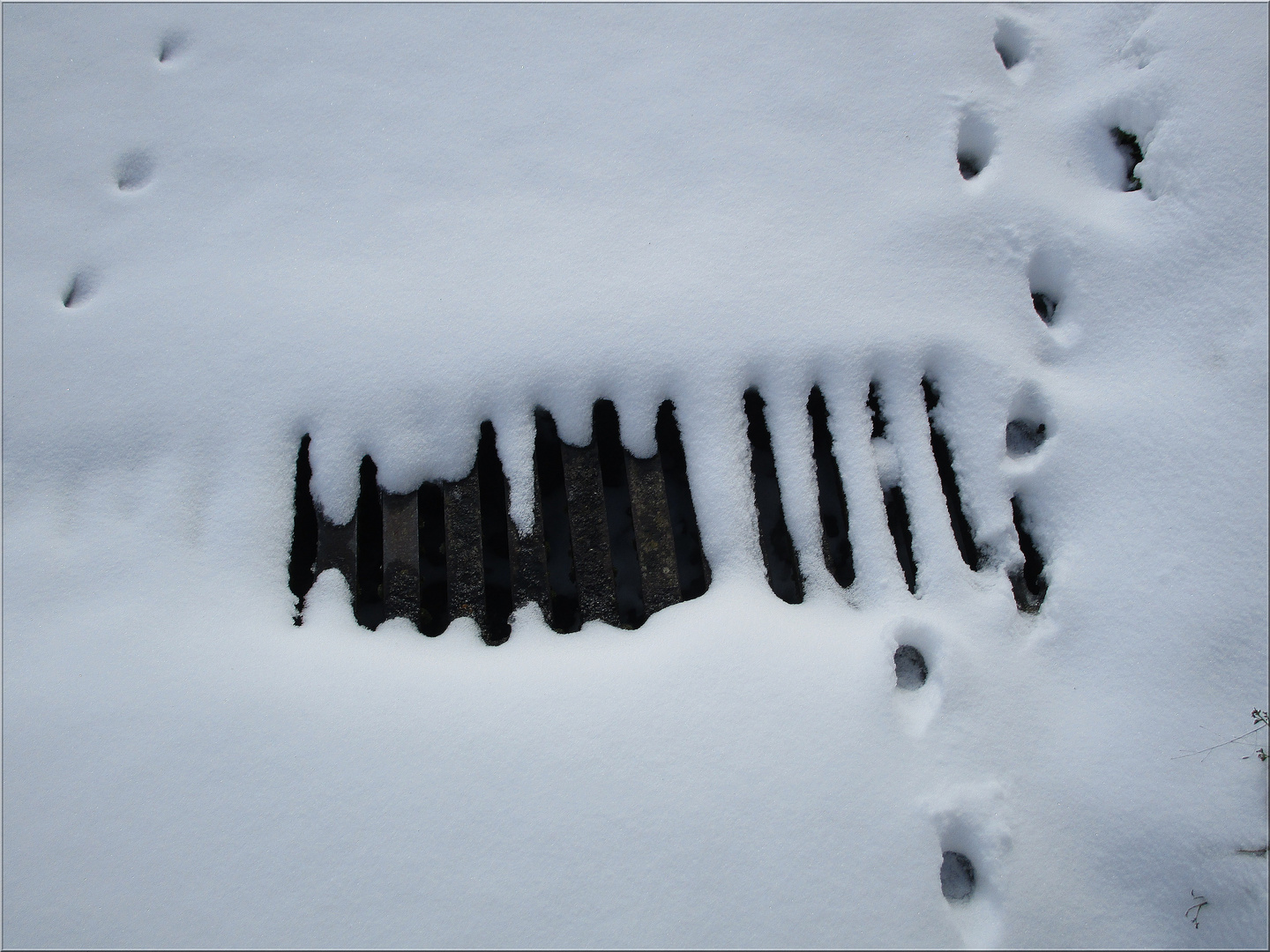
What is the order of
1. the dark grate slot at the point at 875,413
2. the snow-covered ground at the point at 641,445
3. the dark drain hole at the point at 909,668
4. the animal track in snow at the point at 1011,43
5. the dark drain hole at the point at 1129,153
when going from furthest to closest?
the animal track in snow at the point at 1011,43 < the dark drain hole at the point at 1129,153 < the dark grate slot at the point at 875,413 < the dark drain hole at the point at 909,668 < the snow-covered ground at the point at 641,445

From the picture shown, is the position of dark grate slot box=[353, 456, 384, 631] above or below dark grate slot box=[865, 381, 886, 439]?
below

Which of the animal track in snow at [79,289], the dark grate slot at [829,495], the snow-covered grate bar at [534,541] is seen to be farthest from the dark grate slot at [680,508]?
the animal track in snow at [79,289]

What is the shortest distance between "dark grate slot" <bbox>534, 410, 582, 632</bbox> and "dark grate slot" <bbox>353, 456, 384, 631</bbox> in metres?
0.39

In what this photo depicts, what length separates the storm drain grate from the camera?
64.2 inches

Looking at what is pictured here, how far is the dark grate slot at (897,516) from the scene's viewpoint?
166 cm

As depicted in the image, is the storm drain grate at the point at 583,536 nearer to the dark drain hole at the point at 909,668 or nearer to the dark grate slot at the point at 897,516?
the dark grate slot at the point at 897,516

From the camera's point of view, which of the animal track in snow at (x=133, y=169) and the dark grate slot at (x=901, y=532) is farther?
the animal track in snow at (x=133, y=169)

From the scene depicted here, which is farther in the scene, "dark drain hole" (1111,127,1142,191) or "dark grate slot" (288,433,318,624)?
"dark drain hole" (1111,127,1142,191)

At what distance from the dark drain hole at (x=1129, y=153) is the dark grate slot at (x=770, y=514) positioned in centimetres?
118

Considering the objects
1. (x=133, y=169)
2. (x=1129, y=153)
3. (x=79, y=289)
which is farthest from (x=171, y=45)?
(x=1129, y=153)

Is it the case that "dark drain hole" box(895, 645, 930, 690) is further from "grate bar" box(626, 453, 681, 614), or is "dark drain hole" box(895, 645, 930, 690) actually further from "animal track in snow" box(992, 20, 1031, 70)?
"animal track in snow" box(992, 20, 1031, 70)

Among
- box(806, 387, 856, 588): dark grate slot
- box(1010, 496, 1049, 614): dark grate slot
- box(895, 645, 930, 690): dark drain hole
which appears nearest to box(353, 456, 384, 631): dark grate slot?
box(806, 387, 856, 588): dark grate slot

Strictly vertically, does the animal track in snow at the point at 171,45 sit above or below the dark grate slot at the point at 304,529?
above

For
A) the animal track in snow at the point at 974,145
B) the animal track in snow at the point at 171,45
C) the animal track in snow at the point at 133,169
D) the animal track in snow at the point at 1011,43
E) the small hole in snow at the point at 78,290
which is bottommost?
the small hole in snow at the point at 78,290
